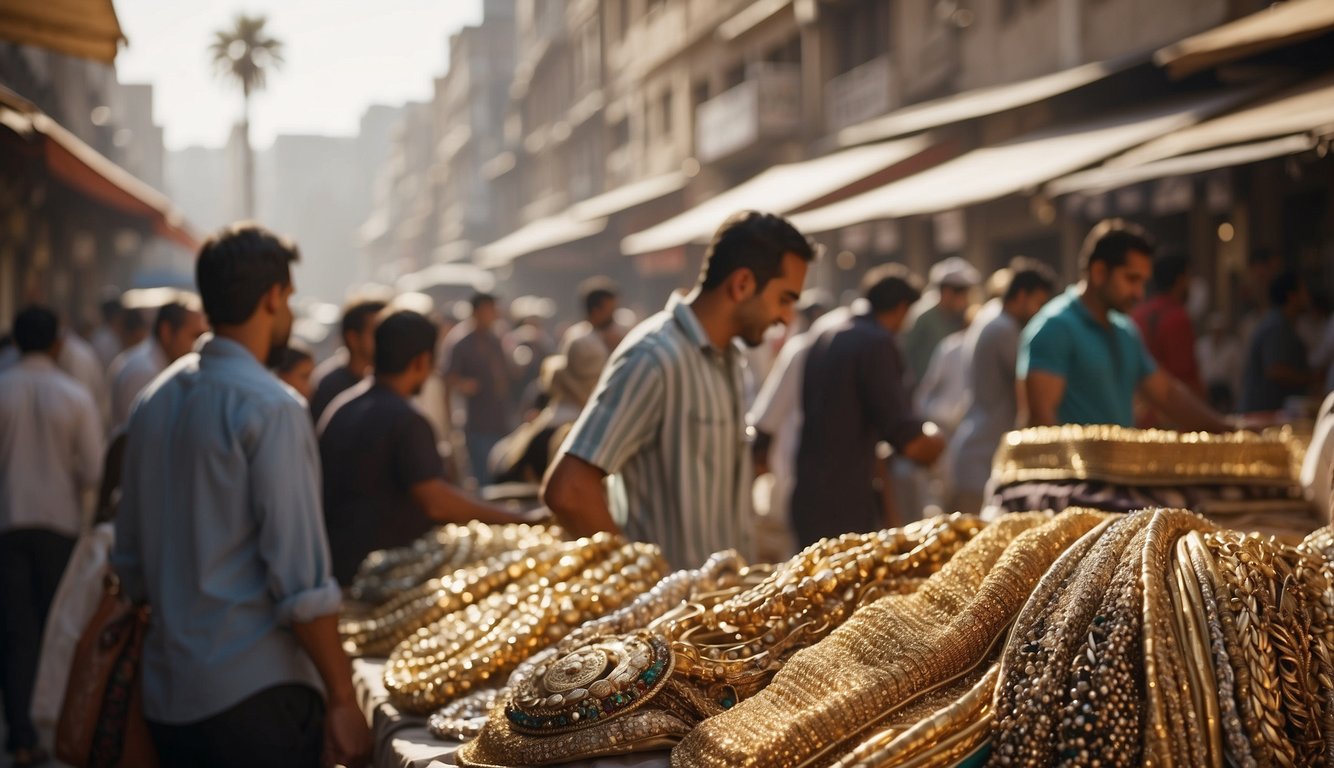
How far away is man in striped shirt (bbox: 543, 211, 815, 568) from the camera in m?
3.40

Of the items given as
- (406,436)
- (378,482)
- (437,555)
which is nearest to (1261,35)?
(406,436)

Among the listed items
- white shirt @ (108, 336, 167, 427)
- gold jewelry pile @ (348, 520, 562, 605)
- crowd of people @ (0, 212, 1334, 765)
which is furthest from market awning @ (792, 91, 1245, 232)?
gold jewelry pile @ (348, 520, 562, 605)

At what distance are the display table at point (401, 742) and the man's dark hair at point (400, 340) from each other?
1.42 m

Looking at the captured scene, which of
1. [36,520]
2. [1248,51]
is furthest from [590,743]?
[1248,51]

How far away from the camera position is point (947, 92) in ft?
62.1

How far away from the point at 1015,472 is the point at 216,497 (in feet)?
6.38

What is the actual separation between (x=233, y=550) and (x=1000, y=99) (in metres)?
12.2

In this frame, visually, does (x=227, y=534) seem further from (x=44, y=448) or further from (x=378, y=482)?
(x=44, y=448)

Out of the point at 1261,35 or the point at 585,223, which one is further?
the point at 585,223

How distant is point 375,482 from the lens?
421cm

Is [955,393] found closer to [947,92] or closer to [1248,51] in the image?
[1248,51]

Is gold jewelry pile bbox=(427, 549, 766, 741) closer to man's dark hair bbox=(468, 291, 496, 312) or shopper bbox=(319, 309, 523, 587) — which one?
shopper bbox=(319, 309, 523, 587)

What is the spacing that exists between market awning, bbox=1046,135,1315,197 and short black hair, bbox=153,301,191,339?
5.48 m

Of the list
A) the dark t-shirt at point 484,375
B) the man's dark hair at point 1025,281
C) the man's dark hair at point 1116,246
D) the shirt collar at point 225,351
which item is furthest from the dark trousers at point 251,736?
the dark t-shirt at point 484,375
